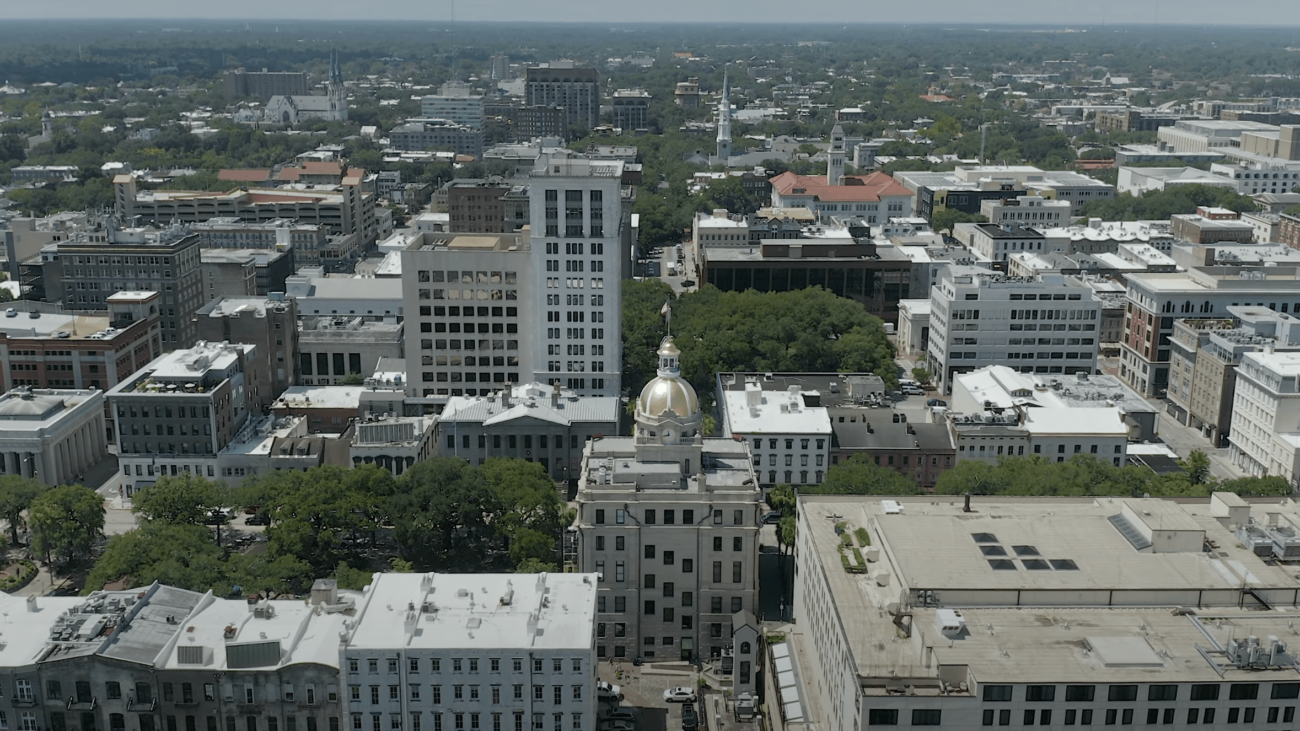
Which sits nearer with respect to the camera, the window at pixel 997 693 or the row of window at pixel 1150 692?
the window at pixel 997 693

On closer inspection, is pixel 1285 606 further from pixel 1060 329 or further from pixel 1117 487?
pixel 1060 329

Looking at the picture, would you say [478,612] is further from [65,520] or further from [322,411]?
[322,411]

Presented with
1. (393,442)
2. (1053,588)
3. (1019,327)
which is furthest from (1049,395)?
(393,442)

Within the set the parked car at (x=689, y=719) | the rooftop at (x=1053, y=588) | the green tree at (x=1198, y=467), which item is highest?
the rooftop at (x=1053, y=588)

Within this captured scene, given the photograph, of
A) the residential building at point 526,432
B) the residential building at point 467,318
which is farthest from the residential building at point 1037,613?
the residential building at point 467,318

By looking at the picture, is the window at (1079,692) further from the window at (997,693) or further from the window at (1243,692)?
the window at (1243,692)

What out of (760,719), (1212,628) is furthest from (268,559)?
(1212,628)
